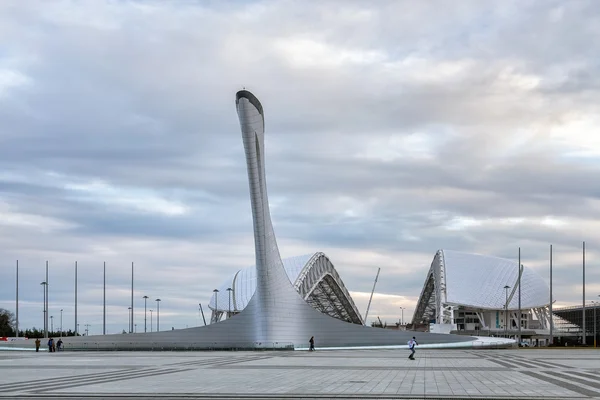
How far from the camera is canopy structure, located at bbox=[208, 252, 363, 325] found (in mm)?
109062

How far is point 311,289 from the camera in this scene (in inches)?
4279

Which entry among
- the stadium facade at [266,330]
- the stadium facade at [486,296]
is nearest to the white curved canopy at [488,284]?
the stadium facade at [486,296]

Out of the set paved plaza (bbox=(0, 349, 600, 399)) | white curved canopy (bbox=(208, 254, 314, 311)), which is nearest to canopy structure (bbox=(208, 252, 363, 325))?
white curved canopy (bbox=(208, 254, 314, 311))

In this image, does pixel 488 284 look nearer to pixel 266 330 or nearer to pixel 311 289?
pixel 311 289

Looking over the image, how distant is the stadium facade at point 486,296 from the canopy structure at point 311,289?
45.6 feet

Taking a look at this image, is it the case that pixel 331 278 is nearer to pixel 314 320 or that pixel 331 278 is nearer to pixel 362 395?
pixel 314 320

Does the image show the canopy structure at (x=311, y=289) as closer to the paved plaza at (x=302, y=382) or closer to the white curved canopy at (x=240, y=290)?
the white curved canopy at (x=240, y=290)

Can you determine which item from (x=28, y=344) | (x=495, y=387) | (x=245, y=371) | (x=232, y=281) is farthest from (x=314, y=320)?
(x=232, y=281)

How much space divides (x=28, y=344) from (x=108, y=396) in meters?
48.3

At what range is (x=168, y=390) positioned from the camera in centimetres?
2377

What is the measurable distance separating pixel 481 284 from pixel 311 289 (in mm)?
26265

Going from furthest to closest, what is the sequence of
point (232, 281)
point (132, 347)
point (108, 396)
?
point (232, 281) < point (132, 347) < point (108, 396)

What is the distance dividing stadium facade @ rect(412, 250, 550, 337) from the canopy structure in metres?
13.9

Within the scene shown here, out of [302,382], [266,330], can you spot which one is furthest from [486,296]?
[302,382]
